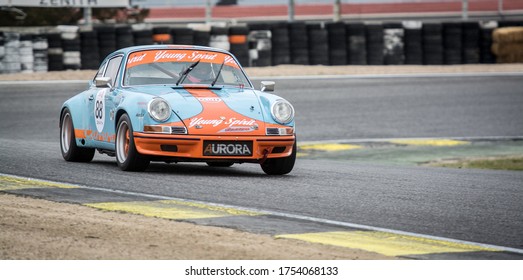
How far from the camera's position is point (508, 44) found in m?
27.5

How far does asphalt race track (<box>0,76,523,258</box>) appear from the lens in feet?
25.3

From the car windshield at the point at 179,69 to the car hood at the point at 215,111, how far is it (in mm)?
360

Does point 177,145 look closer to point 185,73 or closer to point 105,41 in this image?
point 185,73

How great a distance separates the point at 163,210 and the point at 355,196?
1.71 meters

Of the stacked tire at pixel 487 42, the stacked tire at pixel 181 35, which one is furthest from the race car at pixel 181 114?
the stacked tire at pixel 487 42

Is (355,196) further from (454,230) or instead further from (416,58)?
(416,58)

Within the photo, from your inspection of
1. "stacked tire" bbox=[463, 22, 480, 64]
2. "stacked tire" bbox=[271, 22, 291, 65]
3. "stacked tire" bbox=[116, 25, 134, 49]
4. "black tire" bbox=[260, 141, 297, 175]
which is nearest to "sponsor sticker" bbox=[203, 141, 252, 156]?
"black tire" bbox=[260, 141, 297, 175]

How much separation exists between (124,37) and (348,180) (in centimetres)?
1467

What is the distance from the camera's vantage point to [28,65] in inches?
906

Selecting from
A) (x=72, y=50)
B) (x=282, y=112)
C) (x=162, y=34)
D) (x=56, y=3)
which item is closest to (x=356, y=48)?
(x=162, y=34)

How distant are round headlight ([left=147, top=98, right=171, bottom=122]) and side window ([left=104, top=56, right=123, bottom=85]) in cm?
127

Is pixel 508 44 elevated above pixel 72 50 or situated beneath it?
situated beneath

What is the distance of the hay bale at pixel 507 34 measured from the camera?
26906mm

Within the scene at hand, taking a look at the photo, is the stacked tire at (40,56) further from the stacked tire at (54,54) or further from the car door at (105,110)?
the car door at (105,110)
